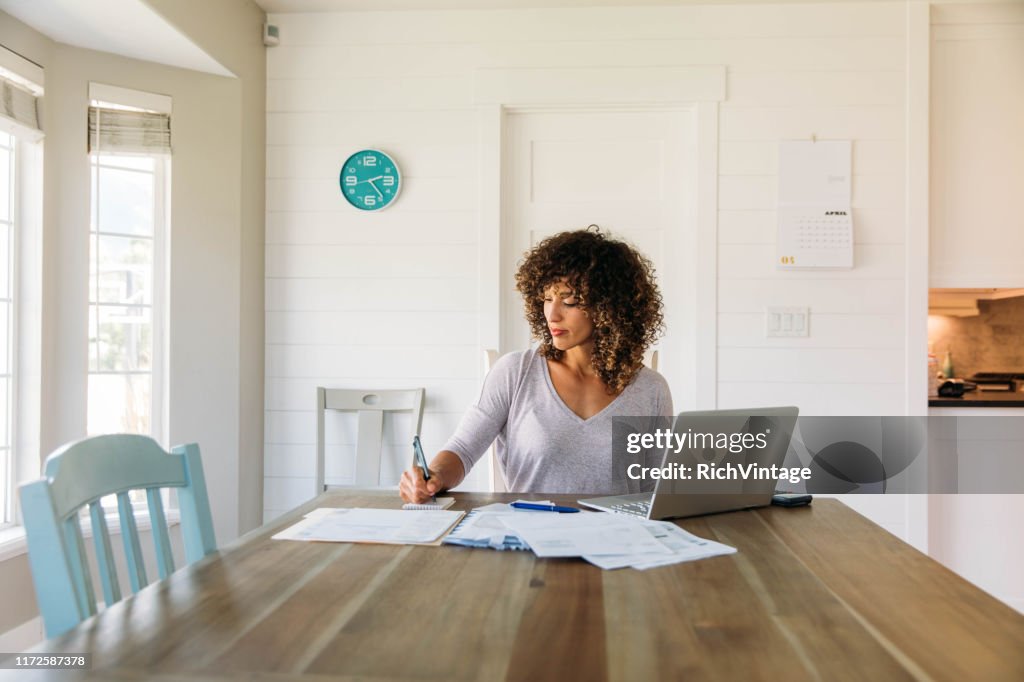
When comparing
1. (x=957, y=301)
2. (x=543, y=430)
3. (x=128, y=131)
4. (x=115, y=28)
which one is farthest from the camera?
(x=957, y=301)

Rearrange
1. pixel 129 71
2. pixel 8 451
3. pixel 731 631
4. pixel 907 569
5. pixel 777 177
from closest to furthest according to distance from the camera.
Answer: pixel 731 631
pixel 907 569
pixel 8 451
pixel 129 71
pixel 777 177

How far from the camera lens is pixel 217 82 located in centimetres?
331

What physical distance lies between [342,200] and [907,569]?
2.83 metres

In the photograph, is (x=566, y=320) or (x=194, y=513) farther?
(x=566, y=320)

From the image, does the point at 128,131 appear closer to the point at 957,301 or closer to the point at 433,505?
the point at 433,505

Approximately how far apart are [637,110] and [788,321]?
3.64ft

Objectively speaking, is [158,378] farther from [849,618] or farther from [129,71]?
[849,618]

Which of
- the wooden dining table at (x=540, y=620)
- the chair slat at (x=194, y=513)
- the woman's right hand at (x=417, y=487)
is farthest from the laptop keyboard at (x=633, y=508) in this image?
the chair slat at (x=194, y=513)

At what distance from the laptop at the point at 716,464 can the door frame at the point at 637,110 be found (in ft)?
5.90

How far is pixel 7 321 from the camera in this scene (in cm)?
288

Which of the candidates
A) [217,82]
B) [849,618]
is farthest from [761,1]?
[849,618]

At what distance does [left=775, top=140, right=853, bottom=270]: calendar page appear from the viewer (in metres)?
3.36

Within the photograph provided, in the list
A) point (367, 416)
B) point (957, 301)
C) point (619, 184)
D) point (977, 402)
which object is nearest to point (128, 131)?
point (367, 416)

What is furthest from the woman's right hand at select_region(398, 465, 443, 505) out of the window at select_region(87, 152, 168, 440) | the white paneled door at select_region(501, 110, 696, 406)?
the window at select_region(87, 152, 168, 440)
